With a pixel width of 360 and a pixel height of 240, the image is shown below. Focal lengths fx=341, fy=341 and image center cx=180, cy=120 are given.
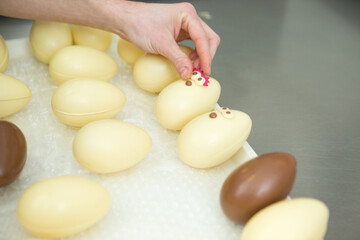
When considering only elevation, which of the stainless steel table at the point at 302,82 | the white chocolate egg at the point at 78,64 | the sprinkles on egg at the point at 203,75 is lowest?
the stainless steel table at the point at 302,82

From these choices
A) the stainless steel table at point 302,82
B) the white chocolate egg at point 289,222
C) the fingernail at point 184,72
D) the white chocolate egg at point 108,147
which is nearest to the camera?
the white chocolate egg at point 289,222

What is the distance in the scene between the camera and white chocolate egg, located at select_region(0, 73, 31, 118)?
59 cm

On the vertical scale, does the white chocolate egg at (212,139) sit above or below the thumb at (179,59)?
below

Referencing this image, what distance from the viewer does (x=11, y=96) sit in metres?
0.59

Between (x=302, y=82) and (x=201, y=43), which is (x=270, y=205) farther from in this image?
(x=302, y=82)

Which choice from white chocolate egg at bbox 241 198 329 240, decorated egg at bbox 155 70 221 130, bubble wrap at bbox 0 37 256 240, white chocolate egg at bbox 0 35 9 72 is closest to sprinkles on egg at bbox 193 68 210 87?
decorated egg at bbox 155 70 221 130

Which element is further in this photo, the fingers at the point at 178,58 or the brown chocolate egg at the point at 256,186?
the fingers at the point at 178,58

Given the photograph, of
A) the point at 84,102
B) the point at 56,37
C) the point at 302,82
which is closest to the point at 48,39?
the point at 56,37

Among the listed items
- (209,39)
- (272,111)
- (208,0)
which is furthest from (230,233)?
(208,0)

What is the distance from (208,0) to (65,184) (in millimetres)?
1182

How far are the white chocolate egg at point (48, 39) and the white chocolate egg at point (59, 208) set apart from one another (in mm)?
381

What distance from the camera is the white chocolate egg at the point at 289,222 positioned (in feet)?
1.27

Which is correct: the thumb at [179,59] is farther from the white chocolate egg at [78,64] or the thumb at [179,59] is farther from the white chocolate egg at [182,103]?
the white chocolate egg at [78,64]

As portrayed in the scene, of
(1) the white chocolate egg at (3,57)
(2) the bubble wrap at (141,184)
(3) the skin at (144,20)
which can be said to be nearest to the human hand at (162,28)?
(3) the skin at (144,20)
